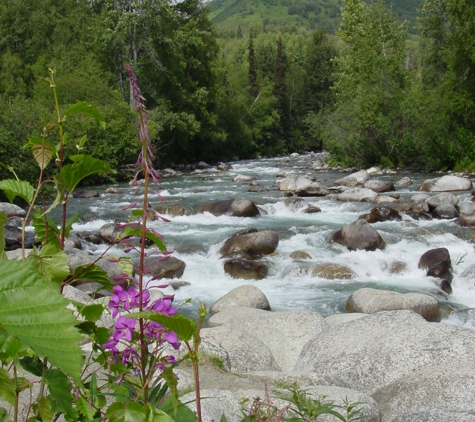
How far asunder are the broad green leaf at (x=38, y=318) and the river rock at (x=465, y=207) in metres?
15.2

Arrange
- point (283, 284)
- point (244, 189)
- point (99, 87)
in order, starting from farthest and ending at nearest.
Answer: point (99, 87)
point (244, 189)
point (283, 284)

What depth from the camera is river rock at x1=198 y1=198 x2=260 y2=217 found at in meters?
15.7

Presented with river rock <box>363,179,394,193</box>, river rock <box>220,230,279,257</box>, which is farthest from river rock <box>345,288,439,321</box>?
river rock <box>363,179,394,193</box>

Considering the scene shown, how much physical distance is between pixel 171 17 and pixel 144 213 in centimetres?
3344

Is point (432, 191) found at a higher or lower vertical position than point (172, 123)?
lower

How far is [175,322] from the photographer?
2.88 feet

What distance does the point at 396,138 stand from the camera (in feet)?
89.7

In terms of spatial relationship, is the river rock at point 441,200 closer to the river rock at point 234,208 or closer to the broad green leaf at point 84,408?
the river rock at point 234,208

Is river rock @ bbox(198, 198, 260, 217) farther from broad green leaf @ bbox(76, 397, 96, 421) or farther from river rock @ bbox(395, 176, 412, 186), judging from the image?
broad green leaf @ bbox(76, 397, 96, 421)

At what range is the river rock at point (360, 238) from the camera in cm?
1204

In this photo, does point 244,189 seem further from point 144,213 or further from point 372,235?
point 144,213

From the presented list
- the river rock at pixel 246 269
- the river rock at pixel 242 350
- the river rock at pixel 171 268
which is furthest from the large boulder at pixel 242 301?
the river rock at pixel 242 350

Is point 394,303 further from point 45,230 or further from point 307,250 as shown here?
point 45,230

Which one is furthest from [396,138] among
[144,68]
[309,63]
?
[309,63]
